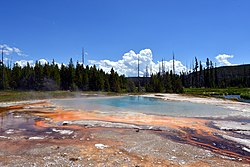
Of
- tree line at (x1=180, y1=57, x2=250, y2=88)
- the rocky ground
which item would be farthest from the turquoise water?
tree line at (x1=180, y1=57, x2=250, y2=88)

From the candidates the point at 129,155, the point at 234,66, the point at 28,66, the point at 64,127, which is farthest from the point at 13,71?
the point at 234,66

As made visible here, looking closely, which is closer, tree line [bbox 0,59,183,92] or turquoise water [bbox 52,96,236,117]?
turquoise water [bbox 52,96,236,117]

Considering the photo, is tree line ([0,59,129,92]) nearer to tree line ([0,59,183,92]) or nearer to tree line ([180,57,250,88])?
tree line ([0,59,183,92])

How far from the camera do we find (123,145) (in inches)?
421

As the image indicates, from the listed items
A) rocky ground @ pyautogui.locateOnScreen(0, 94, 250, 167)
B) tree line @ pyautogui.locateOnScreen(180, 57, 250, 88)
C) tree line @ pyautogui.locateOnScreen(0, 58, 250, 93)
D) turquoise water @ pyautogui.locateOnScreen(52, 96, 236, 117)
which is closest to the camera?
rocky ground @ pyautogui.locateOnScreen(0, 94, 250, 167)

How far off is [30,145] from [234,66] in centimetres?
19432

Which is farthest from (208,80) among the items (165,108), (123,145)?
(123,145)

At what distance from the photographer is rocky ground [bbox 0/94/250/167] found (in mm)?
8500

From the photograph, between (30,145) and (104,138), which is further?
(104,138)

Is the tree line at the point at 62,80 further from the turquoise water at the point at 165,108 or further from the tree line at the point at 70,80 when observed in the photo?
the turquoise water at the point at 165,108

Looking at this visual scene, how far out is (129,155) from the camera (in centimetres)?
919

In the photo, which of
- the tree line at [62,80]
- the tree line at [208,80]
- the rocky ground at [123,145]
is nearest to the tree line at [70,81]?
the tree line at [62,80]

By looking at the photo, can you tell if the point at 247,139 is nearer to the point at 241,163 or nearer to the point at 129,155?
the point at 241,163

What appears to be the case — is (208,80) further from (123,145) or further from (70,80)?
(123,145)
